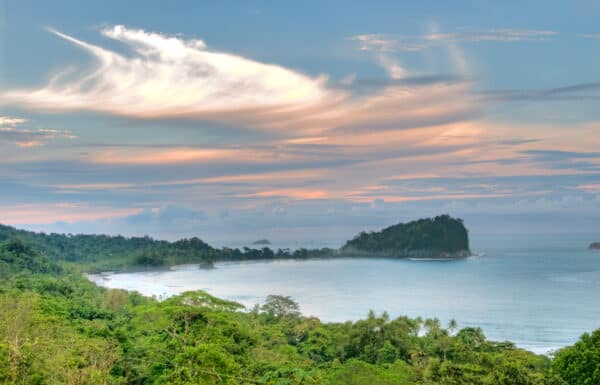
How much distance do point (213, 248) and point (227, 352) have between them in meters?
116

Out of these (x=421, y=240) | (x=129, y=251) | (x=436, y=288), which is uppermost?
(x=421, y=240)

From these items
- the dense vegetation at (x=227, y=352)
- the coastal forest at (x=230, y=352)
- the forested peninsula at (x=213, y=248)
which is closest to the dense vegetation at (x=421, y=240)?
the forested peninsula at (x=213, y=248)

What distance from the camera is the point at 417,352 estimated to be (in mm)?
24812

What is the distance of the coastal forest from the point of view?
15133mm

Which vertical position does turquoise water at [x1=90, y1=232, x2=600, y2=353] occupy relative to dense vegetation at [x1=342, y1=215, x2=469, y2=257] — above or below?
below

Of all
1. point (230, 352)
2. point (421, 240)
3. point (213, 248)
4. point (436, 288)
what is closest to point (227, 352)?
point (230, 352)

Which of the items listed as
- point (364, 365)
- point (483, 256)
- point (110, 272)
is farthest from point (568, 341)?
point (483, 256)

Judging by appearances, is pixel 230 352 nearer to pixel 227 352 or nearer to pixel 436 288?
pixel 227 352

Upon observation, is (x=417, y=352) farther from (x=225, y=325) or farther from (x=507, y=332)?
(x=507, y=332)

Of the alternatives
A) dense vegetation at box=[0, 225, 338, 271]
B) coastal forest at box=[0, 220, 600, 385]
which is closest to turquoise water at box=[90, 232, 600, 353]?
dense vegetation at box=[0, 225, 338, 271]

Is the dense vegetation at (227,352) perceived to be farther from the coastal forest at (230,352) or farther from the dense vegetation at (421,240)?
the dense vegetation at (421,240)

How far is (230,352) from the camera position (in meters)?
19.1

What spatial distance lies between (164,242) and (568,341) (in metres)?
104

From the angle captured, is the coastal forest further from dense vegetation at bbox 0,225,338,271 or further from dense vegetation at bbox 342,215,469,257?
dense vegetation at bbox 342,215,469,257
